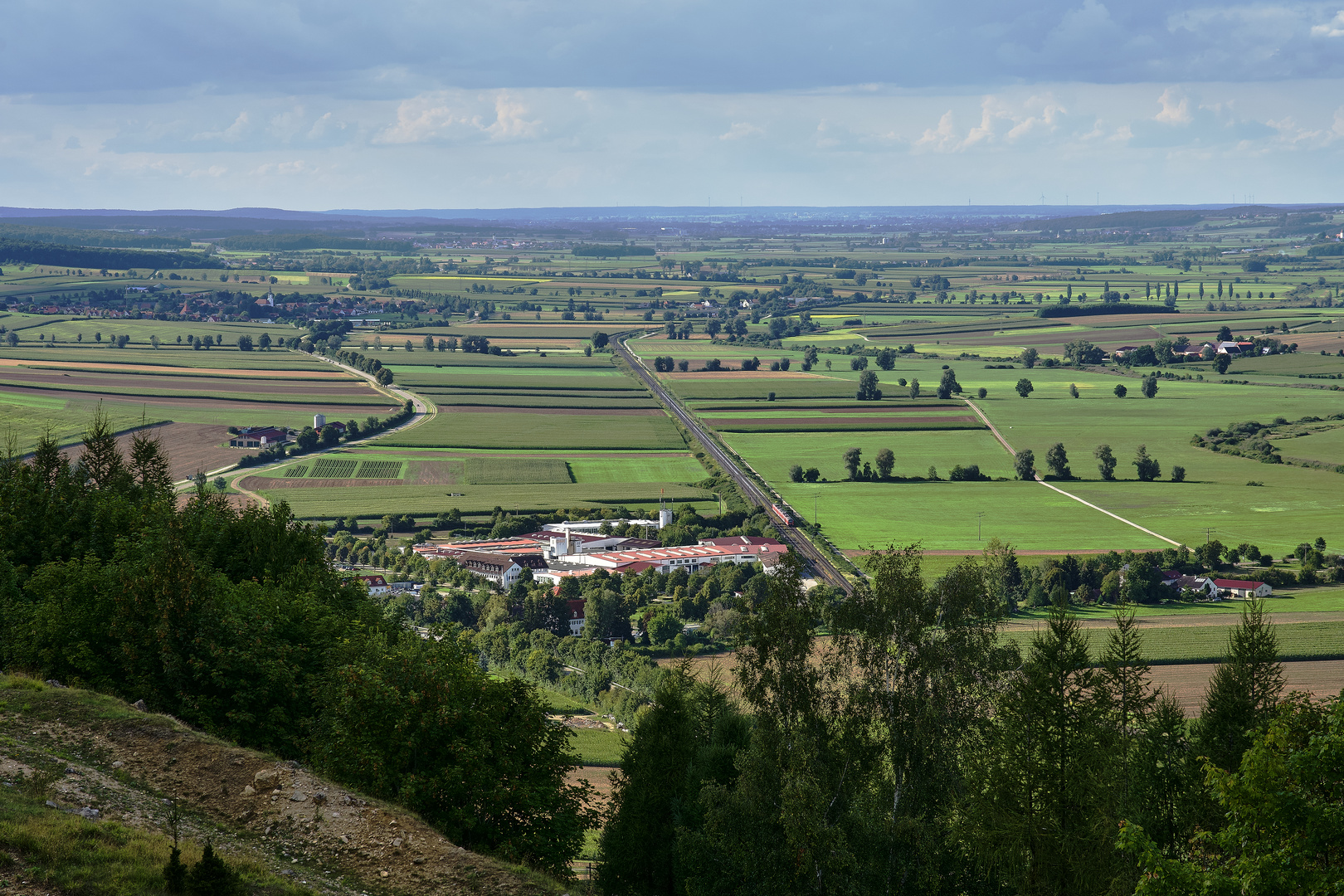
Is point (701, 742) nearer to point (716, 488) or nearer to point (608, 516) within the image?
point (608, 516)

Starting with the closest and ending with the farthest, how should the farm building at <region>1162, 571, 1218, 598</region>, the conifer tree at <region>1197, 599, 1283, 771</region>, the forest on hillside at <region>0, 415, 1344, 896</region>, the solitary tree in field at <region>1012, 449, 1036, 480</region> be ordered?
the forest on hillside at <region>0, 415, 1344, 896</region> < the conifer tree at <region>1197, 599, 1283, 771</region> < the farm building at <region>1162, 571, 1218, 598</region> < the solitary tree in field at <region>1012, 449, 1036, 480</region>

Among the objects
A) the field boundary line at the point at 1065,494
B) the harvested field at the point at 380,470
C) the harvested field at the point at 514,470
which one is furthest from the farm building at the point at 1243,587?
the harvested field at the point at 380,470

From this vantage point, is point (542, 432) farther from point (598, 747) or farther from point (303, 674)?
point (303, 674)

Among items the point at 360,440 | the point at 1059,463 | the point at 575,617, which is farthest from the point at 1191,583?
the point at 360,440

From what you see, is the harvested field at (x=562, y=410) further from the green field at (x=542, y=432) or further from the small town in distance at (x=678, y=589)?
the small town in distance at (x=678, y=589)

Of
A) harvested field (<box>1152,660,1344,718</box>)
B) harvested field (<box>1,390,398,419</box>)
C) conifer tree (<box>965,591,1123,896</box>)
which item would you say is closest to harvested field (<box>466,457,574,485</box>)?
harvested field (<box>1,390,398,419</box>)

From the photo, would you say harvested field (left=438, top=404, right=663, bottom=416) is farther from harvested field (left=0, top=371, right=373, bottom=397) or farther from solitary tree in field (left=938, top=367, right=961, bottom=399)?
solitary tree in field (left=938, top=367, right=961, bottom=399)
